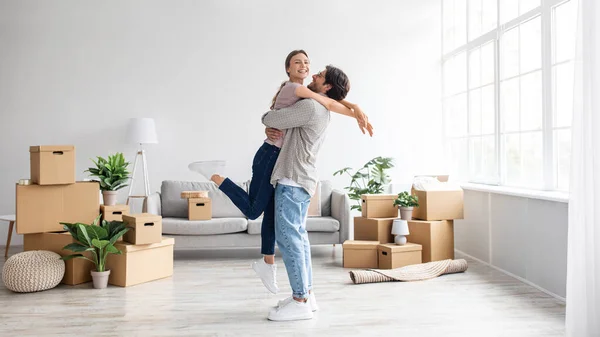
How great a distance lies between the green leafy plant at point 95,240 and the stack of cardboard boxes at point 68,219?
9 cm

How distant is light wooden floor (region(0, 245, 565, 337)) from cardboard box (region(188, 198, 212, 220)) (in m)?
0.78

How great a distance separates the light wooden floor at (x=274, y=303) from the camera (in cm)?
297

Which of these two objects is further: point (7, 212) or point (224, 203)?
point (7, 212)

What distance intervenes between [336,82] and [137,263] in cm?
213

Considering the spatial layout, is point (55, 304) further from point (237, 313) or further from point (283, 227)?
point (283, 227)

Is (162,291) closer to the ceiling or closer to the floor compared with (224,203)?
closer to the floor

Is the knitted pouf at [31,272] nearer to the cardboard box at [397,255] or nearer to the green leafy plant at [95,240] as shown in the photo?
the green leafy plant at [95,240]

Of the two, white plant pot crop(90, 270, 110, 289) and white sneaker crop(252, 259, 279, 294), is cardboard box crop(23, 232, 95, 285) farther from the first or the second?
white sneaker crop(252, 259, 279, 294)

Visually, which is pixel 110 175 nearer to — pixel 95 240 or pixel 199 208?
pixel 95 240

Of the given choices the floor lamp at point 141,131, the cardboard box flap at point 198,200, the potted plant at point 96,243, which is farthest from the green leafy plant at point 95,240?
the floor lamp at point 141,131

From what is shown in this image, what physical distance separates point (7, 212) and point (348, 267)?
401 centimetres

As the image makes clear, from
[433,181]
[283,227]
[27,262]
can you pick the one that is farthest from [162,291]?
[433,181]

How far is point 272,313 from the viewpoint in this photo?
316 cm

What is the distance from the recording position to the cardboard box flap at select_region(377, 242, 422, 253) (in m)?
4.59
